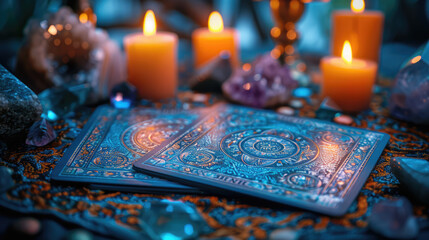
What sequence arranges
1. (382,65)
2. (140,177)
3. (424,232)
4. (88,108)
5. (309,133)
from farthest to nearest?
1. (382,65)
2. (88,108)
3. (309,133)
4. (140,177)
5. (424,232)

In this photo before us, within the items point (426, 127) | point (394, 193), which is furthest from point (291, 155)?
point (426, 127)

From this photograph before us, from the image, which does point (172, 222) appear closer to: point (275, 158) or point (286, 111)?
point (275, 158)

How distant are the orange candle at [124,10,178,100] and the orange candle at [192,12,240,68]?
0.59 ft

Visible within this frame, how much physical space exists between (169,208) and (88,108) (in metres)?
0.56

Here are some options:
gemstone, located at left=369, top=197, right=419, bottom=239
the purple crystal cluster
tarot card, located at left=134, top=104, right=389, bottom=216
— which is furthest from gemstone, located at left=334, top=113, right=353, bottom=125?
gemstone, located at left=369, top=197, right=419, bottom=239

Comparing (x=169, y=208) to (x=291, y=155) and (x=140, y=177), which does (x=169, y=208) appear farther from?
(x=291, y=155)

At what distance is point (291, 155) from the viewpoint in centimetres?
74

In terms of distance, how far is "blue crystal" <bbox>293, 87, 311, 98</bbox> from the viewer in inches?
45.9

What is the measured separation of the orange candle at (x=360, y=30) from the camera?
3.77 ft

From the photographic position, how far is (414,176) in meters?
0.61

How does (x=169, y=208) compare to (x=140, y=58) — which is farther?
(x=140, y=58)

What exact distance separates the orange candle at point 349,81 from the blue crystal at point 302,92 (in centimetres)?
12

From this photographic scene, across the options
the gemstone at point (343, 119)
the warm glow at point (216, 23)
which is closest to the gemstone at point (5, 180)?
the gemstone at point (343, 119)

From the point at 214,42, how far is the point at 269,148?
587 mm
